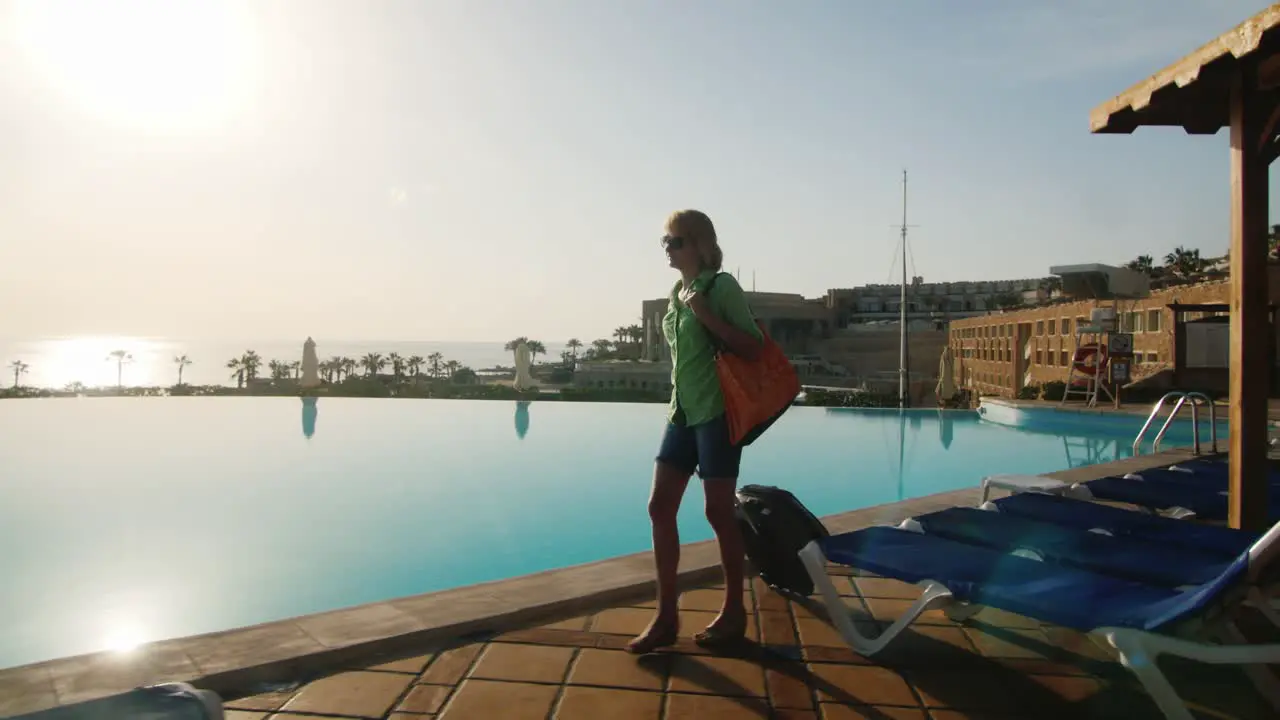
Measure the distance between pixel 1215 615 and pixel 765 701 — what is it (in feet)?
3.43

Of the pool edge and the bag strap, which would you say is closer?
the pool edge

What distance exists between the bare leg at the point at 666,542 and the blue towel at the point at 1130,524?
60.5 inches

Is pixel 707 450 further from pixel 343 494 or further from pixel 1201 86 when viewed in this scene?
pixel 343 494

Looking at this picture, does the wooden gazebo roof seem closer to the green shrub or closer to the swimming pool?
the swimming pool

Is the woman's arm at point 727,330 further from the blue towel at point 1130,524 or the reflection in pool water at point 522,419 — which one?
the reflection in pool water at point 522,419

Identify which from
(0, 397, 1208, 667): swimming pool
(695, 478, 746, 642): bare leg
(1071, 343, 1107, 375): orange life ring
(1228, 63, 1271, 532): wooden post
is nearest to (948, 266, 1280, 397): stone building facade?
(1071, 343, 1107, 375): orange life ring

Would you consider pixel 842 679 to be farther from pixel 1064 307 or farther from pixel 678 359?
pixel 1064 307

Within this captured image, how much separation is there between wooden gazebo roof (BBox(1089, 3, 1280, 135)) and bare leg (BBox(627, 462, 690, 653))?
2311mm

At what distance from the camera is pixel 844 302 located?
62.1 m

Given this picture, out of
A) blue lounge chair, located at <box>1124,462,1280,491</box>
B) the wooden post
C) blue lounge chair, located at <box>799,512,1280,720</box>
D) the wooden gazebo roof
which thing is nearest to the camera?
blue lounge chair, located at <box>799,512,1280,720</box>

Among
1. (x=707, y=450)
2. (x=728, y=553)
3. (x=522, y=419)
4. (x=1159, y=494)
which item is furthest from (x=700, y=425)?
(x=522, y=419)

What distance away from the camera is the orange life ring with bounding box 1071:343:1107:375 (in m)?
14.6

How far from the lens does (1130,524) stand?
3.11m

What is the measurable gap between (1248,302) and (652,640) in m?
2.60
